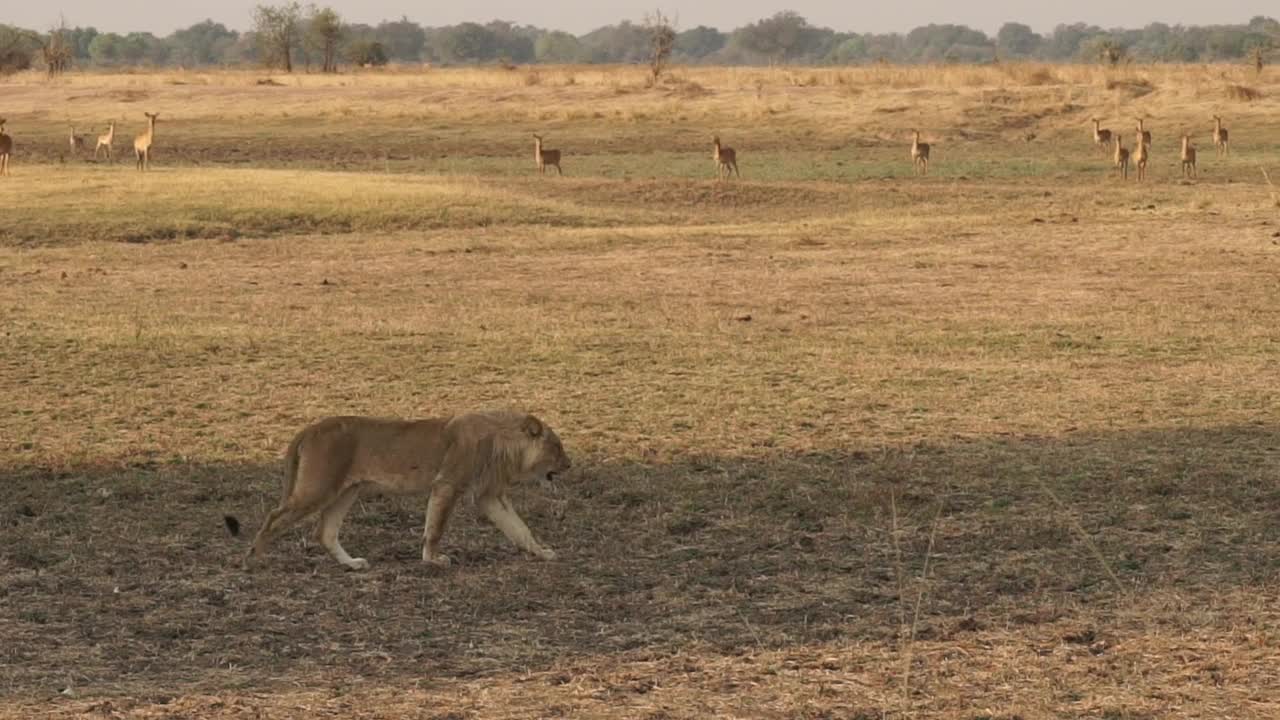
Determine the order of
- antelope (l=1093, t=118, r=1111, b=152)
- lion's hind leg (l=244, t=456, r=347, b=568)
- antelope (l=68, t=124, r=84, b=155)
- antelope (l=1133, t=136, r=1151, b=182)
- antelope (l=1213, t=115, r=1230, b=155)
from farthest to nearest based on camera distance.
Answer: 1. antelope (l=1093, t=118, r=1111, b=152)
2. antelope (l=68, t=124, r=84, b=155)
3. antelope (l=1213, t=115, r=1230, b=155)
4. antelope (l=1133, t=136, r=1151, b=182)
5. lion's hind leg (l=244, t=456, r=347, b=568)

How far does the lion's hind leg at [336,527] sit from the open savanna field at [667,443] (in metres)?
0.08

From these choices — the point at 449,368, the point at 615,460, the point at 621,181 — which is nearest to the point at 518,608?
the point at 615,460

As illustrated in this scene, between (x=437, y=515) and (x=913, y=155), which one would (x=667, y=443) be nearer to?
(x=437, y=515)

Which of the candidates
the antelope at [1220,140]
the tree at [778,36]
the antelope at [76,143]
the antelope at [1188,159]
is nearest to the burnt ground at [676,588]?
the antelope at [1188,159]

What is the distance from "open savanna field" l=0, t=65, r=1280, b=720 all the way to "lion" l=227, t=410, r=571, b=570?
0.20 meters

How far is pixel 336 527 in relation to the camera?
8.16 meters

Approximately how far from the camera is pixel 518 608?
745 centimetres

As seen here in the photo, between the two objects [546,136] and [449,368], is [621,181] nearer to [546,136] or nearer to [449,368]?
[546,136]

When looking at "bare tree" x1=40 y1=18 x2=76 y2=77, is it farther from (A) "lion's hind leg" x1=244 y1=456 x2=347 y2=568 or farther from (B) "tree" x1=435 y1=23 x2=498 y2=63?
(B) "tree" x1=435 y1=23 x2=498 y2=63

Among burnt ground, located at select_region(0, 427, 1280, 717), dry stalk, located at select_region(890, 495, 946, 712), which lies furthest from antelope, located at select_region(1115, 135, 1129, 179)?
dry stalk, located at select_region(890, 495, 946, 712)

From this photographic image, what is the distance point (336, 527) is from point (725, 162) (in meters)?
25.7

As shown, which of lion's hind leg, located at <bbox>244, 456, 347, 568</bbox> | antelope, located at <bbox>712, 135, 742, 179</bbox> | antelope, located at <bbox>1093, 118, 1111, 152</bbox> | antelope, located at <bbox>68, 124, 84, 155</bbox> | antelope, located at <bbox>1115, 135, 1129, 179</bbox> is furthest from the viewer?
antelope, located at <bbox>1093, 118, 1111, 152</bbox>

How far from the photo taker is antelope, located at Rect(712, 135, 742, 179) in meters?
33.0

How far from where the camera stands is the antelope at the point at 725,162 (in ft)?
108
